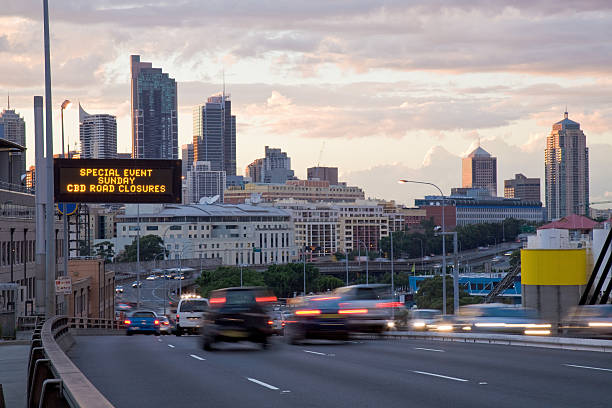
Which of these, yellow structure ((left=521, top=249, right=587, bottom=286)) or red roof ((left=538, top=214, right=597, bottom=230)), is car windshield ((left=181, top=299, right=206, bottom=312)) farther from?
red roof ((left=538, top=214, right=597, bottom=230))

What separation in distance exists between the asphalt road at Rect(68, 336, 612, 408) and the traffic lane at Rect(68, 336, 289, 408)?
2 cm

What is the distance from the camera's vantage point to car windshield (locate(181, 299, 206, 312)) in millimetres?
39862

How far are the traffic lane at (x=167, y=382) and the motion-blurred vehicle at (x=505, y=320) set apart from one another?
38.3 feet

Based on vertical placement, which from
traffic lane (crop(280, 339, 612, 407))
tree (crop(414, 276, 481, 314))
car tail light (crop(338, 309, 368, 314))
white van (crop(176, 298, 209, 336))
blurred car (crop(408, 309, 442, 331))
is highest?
car tail light (crop(338, 309, 368, 314))

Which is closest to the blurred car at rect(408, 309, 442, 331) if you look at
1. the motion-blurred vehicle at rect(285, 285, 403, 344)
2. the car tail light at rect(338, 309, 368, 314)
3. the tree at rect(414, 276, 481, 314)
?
→ the motion-blurred vehicle at rect(285, 285, 403, 344)

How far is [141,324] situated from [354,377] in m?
28.0

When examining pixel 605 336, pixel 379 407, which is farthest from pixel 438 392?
pixel 605 336

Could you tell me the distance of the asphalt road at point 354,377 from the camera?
14.4m

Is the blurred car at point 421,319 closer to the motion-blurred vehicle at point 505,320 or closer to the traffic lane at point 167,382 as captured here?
the motion-blurred vehicle at point 505,320

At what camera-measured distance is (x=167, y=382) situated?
17.5 metres

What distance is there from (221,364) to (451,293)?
99217 mm

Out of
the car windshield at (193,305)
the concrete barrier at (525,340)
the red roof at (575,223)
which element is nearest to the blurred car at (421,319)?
the concrete barrier at (525,340)

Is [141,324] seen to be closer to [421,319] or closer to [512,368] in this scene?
[421,319]

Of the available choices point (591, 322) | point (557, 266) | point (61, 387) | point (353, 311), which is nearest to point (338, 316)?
point (353, 311)
